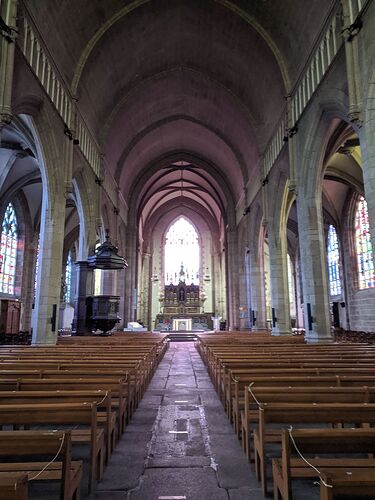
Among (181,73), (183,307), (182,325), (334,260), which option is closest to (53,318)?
(181,73)

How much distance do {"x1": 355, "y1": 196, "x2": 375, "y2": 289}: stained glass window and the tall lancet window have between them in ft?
57.3

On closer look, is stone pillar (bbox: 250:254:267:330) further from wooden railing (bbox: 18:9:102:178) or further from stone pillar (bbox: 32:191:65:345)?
stone pillar (bbox: 32:191:65:345)

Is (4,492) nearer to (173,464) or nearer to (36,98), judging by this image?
(173,464)

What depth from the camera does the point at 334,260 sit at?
22.0 meters

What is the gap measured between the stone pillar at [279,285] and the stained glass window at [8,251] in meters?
13.8

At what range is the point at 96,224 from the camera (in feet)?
49.2

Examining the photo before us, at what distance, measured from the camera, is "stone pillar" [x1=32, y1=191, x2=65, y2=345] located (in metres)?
9.98

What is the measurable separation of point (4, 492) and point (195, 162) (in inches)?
938

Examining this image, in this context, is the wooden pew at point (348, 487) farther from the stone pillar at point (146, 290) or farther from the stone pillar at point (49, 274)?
the stone pillar at point (146, 290)

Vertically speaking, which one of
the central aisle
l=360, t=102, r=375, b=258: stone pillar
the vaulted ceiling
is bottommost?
the central aisle

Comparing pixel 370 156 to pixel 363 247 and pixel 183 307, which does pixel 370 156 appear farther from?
pixel 183 307

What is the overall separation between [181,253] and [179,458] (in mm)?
32809

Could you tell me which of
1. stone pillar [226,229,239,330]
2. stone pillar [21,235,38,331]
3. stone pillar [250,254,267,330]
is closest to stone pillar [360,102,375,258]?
stone pillar [250,254,267,330]

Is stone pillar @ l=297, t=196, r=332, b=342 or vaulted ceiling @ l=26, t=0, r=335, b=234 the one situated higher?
vaulted ceiling @ l=26, t=0, r=335, b=234
